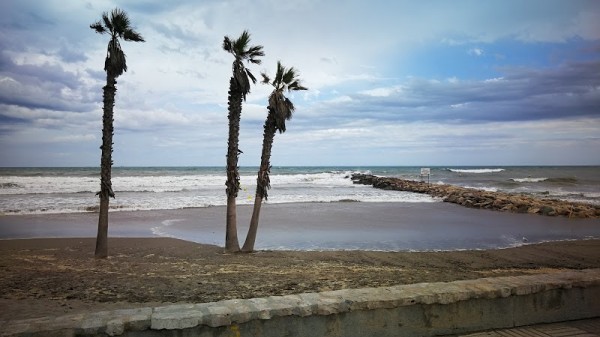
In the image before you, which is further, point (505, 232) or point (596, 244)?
point (505, 232)

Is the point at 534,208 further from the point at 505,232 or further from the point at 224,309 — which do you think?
the point at 224,309

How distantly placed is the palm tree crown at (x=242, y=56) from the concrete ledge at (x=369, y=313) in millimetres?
8917

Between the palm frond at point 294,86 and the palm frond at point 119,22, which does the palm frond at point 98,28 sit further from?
the palm frond at point 294,86

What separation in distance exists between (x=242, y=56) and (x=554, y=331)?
10.5 m

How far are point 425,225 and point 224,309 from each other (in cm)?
1600

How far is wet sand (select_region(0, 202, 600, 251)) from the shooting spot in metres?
14.8

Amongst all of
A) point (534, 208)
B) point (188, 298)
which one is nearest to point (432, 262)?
point (188, 298)

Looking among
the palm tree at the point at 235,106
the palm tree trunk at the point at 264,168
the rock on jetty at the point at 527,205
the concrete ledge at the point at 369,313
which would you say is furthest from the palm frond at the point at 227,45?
the rock on jetty at the point at 527,205

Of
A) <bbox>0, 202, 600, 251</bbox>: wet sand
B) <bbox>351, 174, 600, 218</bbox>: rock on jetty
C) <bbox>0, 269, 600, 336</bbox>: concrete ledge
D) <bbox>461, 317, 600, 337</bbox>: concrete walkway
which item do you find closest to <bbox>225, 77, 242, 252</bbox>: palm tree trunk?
<bbox>0, 202, 600, 251</bbox>: wet sand

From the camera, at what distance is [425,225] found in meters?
18.7

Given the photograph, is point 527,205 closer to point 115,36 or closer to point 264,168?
point 264,168

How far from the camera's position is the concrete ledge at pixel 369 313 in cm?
394

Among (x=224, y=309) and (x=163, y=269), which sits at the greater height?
(x=224, y=309)

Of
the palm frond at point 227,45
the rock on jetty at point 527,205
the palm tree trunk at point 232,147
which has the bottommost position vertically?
the rock on jetty at point 527,205
